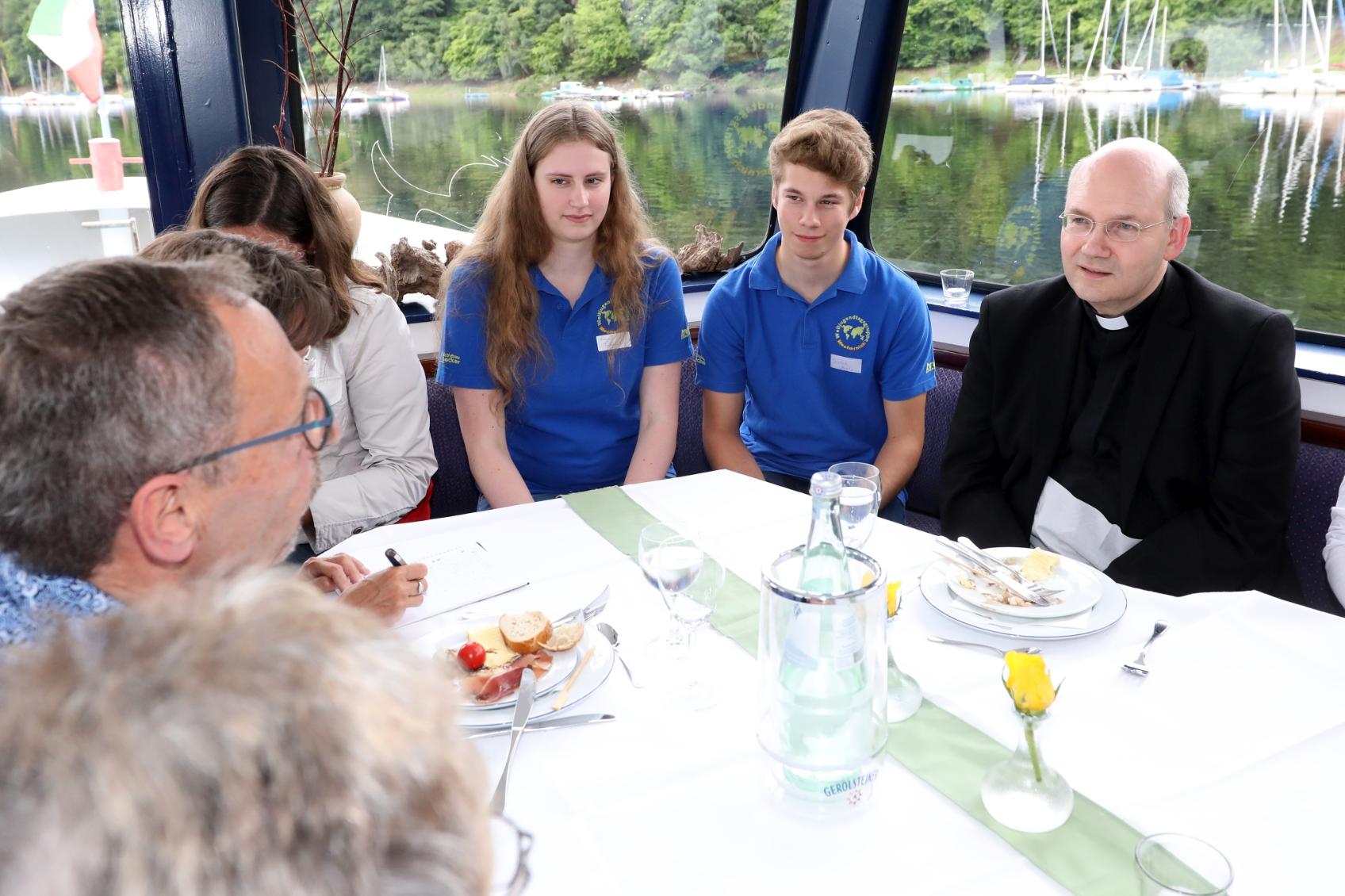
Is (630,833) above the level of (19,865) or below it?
below

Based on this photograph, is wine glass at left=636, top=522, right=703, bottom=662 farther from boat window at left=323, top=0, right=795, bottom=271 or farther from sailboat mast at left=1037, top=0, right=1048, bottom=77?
sailboat mast at left=1037, top=0, right=1048, bottom=77

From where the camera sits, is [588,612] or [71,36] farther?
[71,36]

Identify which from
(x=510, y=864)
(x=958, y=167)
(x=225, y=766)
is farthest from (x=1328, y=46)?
(x=225, y=766)

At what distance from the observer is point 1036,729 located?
3.84 feet

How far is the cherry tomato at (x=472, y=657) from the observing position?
1.47m

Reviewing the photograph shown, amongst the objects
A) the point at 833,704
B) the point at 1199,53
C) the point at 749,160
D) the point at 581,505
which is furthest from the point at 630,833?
the point at 749,160

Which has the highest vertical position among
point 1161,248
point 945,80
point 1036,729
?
point 945,80

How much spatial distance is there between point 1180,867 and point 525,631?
896 mm

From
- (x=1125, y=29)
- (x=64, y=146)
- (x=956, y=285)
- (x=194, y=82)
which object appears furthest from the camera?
(x=956, y=285)

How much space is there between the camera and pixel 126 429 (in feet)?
3.53

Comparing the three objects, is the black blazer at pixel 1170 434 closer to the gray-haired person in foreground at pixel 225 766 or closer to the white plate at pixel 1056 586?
the white plate at pixel 1056 586

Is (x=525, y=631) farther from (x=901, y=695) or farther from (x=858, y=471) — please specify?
(x=858, y=471)

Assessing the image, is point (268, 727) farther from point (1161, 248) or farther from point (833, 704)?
point (1161, 248)

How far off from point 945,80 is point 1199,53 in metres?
1.04
